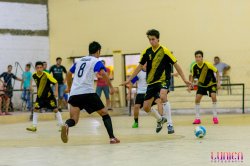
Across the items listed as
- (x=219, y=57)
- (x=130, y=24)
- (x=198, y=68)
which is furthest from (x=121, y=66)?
(x=198, y=68)

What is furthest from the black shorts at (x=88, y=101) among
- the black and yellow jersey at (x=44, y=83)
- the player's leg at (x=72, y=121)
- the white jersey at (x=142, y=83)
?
the white jersey at (x=142, y=83)

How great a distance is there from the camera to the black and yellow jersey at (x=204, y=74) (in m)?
17.0

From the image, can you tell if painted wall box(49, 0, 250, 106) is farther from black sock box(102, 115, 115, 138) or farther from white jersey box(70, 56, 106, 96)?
white jersey box(70, 56, 106, 96)

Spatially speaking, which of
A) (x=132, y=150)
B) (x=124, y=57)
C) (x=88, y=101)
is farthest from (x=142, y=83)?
(x=124, y=57)

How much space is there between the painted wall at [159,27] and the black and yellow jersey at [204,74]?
30.0 feet

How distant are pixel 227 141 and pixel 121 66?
1801 centimetres

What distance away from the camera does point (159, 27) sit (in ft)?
91.3

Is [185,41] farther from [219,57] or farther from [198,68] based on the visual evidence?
[198,68]

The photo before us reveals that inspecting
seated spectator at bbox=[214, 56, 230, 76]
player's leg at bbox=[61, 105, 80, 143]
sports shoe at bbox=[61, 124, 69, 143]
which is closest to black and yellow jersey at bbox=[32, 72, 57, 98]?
player's leg at bbox=[61, 105, 80, 143]

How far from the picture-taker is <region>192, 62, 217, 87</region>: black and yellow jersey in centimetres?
1703

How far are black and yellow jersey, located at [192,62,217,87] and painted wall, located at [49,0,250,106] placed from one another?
9.13 metres

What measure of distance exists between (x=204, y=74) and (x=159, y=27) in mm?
10932

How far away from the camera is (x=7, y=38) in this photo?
28531 millimetres

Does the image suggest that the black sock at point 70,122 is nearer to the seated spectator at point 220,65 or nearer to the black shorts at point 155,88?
the black shorts at point 155,88
